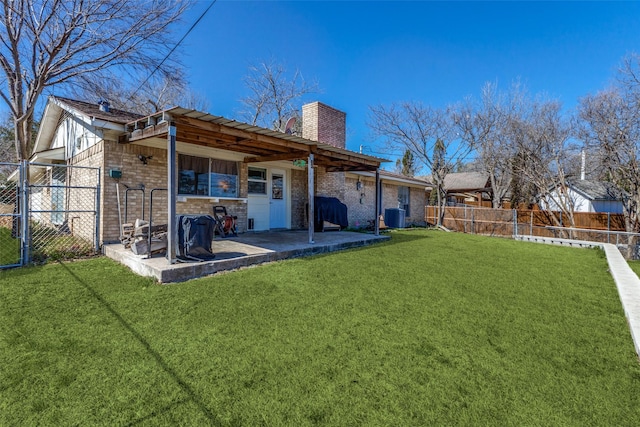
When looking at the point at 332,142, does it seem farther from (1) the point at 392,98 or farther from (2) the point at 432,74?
(2) the point at 432,74

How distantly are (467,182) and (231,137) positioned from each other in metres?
21.9

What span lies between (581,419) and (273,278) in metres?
3.69

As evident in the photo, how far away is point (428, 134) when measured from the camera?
16922mm

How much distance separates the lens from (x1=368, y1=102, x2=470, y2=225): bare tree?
1652cm

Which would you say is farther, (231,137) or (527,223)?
(527,223)

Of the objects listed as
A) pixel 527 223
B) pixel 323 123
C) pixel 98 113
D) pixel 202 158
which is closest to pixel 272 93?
pixel 323 123

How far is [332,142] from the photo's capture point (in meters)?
11.3

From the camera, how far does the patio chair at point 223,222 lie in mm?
7598

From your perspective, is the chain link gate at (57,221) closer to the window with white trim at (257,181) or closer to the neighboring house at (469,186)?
the window with white trim at (257,181)

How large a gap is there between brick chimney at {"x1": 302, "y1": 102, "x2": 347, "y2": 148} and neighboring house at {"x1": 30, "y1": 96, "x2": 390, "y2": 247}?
35 mm

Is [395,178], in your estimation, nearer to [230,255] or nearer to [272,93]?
[230,255]

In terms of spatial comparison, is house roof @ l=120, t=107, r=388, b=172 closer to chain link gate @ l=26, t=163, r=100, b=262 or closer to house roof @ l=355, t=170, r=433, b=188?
chain link gate @ l=26, t=163, r=100, b=262

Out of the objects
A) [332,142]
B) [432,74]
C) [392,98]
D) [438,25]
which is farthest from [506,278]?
[432,74]

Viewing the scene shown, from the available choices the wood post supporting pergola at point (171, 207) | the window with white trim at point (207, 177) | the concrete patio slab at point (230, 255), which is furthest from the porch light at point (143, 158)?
the wood post supporting pergola at point (171, 207)
